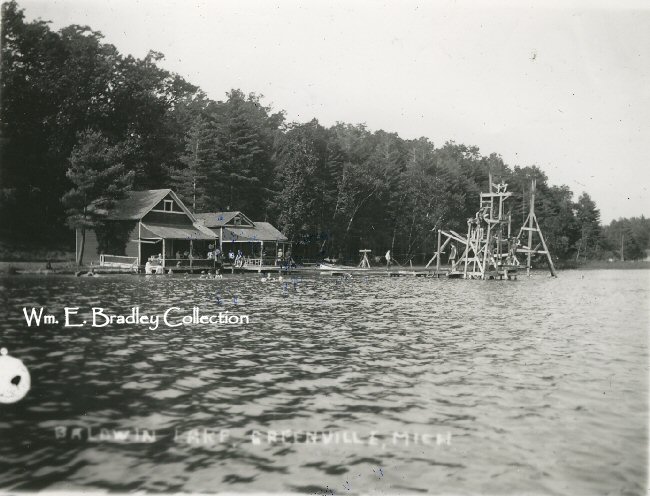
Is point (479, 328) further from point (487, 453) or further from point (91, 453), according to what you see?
point (91, 453)

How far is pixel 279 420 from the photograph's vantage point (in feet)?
34.6

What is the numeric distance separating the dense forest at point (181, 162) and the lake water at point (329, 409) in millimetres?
38247

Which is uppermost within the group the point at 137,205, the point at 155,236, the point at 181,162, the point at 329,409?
the point at 181,162

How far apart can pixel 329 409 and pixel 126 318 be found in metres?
13.9

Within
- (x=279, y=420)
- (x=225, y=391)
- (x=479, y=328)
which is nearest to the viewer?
(x=279, y=420)

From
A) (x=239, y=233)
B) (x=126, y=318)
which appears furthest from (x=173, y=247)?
(x=126, y=318)

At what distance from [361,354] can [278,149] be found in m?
79.8

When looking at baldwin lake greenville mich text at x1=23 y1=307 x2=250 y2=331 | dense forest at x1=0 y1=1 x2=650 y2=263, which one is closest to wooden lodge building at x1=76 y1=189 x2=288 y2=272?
dense forest at x1=0 y1=1 x2=650 y2=263

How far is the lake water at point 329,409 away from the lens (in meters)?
8.34

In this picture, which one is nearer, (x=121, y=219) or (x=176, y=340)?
(x=176, y=340)

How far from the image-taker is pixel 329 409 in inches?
444

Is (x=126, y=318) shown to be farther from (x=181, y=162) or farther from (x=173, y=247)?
(x=181, y=162)

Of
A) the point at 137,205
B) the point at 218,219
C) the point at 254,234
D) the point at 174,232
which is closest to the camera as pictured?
the point at 174,232

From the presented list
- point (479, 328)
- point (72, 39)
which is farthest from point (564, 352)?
point (72, 39)
